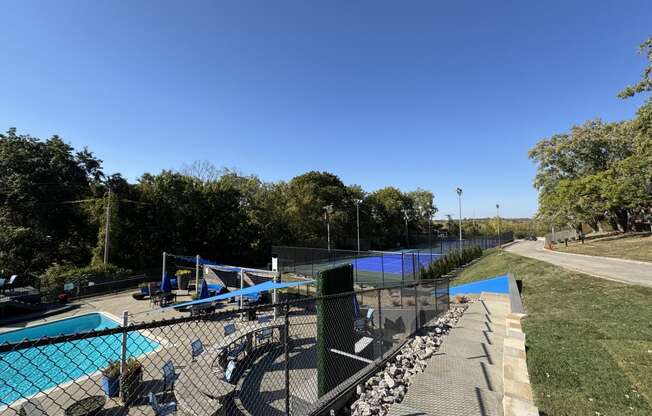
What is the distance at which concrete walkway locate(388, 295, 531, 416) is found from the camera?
4.08m

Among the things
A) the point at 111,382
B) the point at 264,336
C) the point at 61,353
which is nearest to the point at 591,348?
the point at 264,336

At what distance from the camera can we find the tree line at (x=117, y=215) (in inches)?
850

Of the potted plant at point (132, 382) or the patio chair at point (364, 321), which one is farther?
the patio chair at point (364, 321)

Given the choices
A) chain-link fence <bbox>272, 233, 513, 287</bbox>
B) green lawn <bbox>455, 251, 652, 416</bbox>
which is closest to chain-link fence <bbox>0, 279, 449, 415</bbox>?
green lawn <bbox>455, 251, 652, 416</bbox>

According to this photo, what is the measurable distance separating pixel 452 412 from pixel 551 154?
4186cm

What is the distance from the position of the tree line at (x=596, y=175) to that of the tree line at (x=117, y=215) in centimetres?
2819

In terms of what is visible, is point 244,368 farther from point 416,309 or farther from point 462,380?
point 462,380

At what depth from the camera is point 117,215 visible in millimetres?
21875

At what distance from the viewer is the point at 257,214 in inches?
1280

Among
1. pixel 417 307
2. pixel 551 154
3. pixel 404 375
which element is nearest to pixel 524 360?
pixel 404 375

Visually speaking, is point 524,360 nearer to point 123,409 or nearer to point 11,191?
point 123,409

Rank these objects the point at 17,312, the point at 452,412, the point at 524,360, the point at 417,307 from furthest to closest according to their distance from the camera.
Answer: the point at 17,312
the point at 417,307
the point at 524,360
the point at 452,412

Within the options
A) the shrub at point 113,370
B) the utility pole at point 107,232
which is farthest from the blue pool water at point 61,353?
the utility pole at point 107,232

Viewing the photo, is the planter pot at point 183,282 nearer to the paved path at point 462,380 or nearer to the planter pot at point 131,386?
the planter pot at point 131,386
